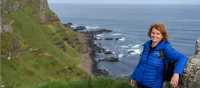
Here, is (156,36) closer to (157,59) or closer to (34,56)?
(157,59)

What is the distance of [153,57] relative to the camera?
9016 millimetres

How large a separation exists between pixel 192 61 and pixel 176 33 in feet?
502

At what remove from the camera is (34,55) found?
232ft

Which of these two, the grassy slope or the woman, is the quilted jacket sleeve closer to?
the woman

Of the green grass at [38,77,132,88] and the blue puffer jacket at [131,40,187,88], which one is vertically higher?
the blue puffer jacket at [131,40,187,88]

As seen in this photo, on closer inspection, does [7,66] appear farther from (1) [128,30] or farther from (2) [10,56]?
(1) [128,30]

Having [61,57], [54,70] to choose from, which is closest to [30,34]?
[61,57]

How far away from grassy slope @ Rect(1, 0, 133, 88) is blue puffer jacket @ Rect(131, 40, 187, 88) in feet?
127

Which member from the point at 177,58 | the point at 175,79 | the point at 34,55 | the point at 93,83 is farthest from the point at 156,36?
the point at 34,55

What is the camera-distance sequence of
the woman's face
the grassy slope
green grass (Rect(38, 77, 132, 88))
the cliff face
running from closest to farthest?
the woman's face → the cliff face → green grass (Rect(38, 77, 132, 88)) → the grassy slope

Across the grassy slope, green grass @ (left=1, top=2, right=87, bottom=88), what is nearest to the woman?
the grassy slope

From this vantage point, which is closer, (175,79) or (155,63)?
(175,79)

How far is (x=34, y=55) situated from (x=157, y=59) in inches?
2465

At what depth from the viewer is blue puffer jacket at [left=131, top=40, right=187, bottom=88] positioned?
8.88m
